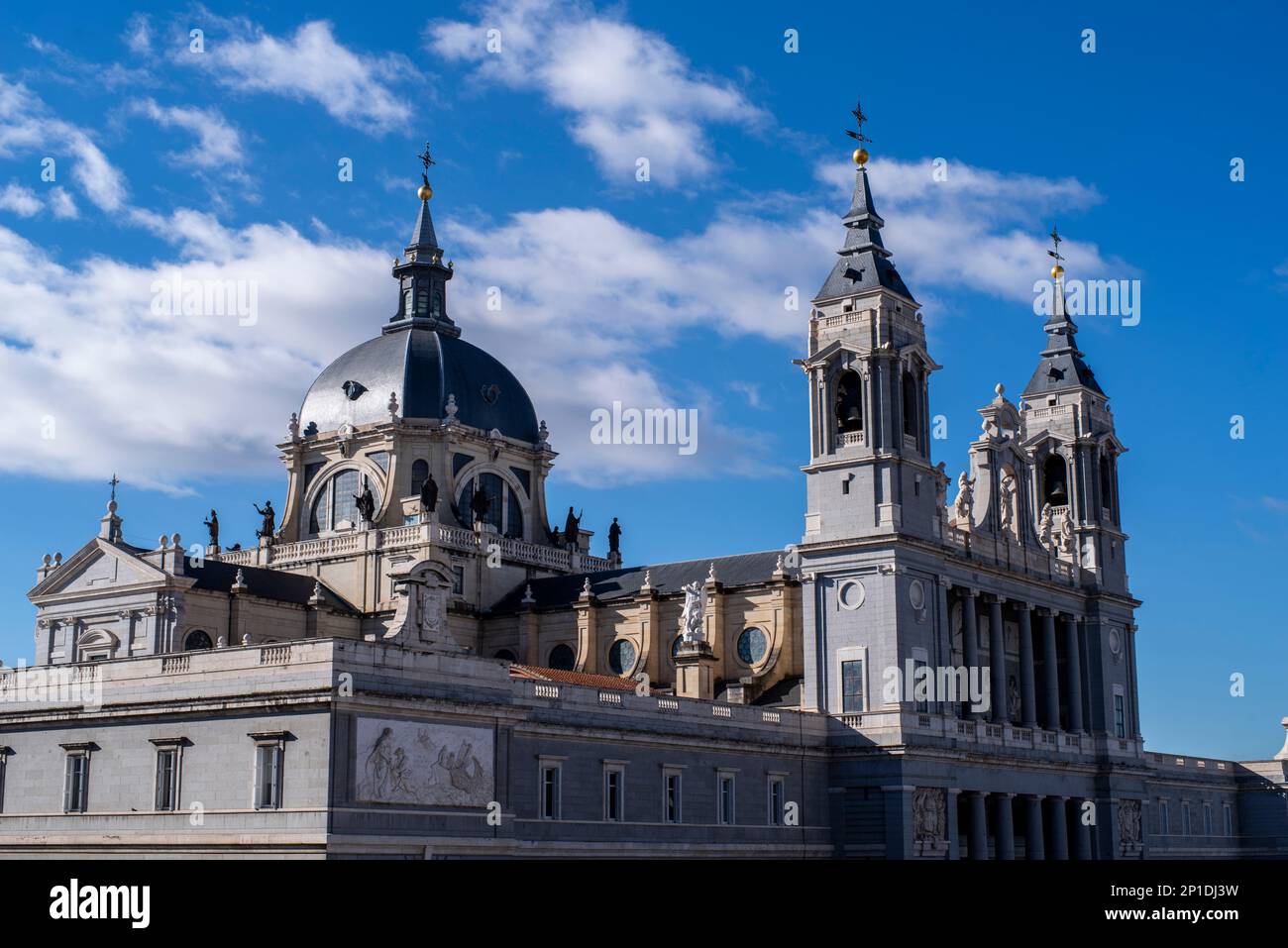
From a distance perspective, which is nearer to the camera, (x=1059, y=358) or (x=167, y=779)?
(x=167, y=779)

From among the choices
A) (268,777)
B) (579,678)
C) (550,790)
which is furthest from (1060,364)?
(268,777)

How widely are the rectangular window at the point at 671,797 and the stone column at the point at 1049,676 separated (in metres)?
27.0

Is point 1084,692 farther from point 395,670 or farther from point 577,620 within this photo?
point 395,670

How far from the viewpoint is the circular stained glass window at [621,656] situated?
81.6 m

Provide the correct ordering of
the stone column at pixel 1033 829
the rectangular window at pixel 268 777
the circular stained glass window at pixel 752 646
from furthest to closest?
1. the circular stained glass window at pixel 752 646
2. the stone column at pixel 1033 829
3. the rectangular window at pixel 268 777

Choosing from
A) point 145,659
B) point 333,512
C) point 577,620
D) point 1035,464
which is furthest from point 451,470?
point 145,659

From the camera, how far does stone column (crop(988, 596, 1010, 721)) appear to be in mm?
76188

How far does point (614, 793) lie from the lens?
56.8 meters

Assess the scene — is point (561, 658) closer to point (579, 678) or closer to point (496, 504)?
point (496, 504)

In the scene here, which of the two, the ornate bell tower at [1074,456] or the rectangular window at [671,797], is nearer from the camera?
the rectangular window at [671,797]

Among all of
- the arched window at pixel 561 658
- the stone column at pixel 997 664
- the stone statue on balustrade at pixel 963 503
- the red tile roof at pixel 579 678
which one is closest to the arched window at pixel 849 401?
the stone statue on balustrade at pixel 963 503

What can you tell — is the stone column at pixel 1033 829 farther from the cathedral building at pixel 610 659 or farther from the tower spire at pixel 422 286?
the tower spire at pixel 422 286

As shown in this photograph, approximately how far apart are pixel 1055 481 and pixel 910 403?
1809cm
